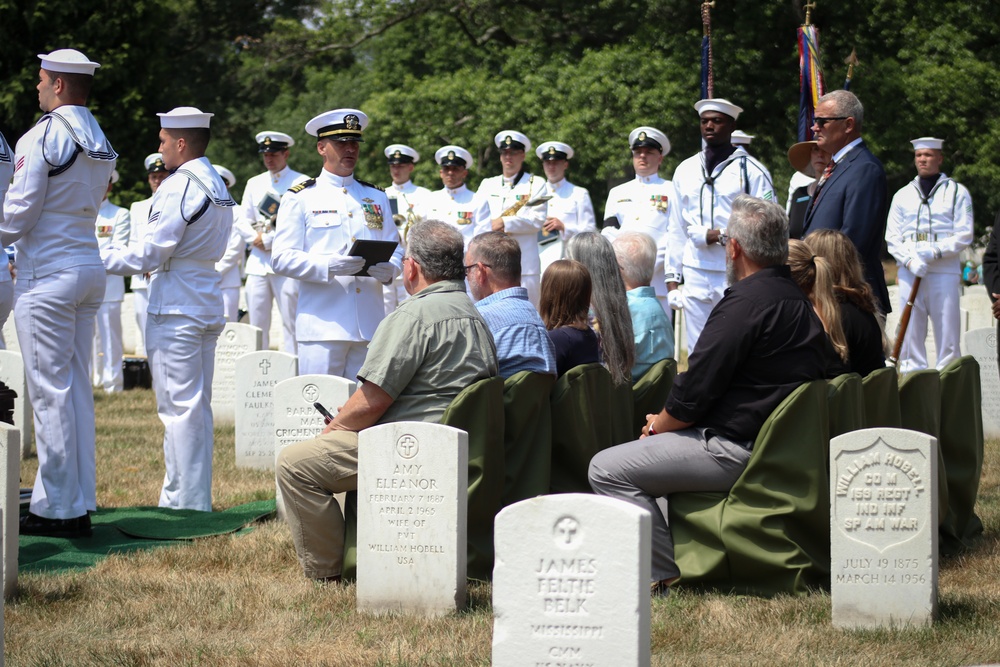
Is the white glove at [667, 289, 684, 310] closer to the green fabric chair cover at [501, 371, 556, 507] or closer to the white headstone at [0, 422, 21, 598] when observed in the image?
the green fabric chair cover at [501, 371, 556, 507]

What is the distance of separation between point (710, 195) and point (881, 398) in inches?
146

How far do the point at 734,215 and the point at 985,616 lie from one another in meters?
1.87

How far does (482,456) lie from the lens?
18.9 feet

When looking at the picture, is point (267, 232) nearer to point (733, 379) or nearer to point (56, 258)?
point (56, 258)

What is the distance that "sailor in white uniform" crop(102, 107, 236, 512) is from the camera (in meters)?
7.52

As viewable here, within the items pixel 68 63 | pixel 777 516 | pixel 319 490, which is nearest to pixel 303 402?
pixel 319 490

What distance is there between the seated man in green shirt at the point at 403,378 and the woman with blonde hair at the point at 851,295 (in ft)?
5.46

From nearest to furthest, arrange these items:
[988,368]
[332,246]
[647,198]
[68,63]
Result: [68,63] < [332,246] < [988,368] < [647,198]

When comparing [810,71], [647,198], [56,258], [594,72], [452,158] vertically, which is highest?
[594,72]

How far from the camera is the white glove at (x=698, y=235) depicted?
959 centimetres

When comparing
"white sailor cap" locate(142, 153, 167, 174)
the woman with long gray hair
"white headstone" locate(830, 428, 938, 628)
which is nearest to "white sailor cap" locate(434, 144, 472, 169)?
"white sailor cap" locate(142, 153, 167, 174)

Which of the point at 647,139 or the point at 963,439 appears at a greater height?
the point at 647,139

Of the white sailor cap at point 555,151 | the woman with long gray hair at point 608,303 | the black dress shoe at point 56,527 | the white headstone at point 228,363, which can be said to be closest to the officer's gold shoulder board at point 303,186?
the woman with long gray hair at point 608,303

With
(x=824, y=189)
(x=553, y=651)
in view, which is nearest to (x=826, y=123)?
(x=824, y=189)
